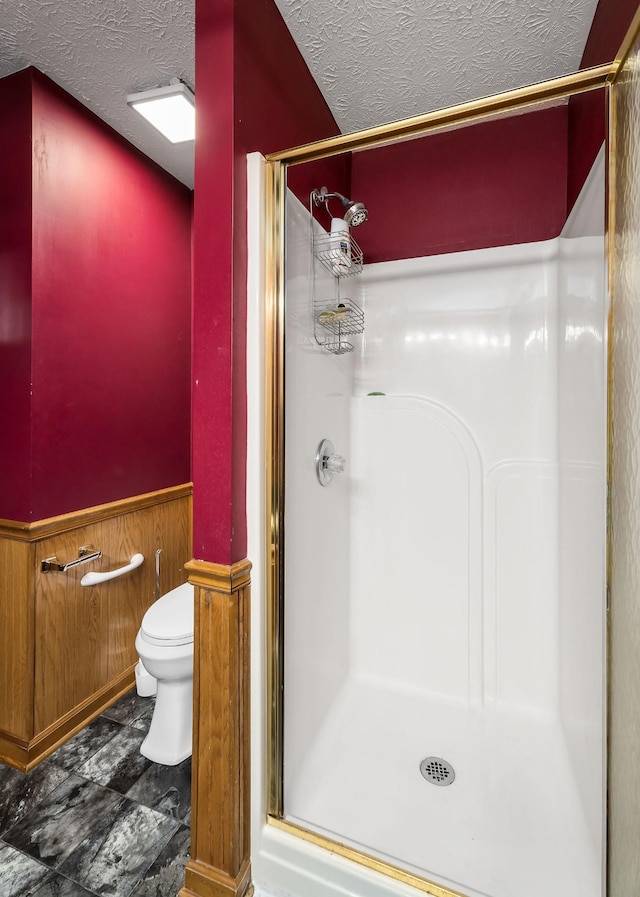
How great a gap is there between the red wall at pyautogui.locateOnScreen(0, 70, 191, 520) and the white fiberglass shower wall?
0.98 m

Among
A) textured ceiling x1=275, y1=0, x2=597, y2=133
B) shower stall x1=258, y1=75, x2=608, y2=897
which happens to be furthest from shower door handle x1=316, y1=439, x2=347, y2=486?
textured ceiling x1=275, y1=0, x2=597, y2=133

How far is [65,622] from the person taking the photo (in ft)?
5.82

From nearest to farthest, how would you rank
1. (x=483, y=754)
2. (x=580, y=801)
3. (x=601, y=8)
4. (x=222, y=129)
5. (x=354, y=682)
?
1. (x=222, y=129)
2. (x=601, y=8)
3. (x=580, y=801)
4. (x=483, y=754)
5. (x=354, y=682)

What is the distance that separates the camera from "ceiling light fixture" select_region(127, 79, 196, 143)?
1620 mm

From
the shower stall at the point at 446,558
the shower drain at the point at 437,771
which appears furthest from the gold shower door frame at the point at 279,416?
the shower drain at the point at 437,771

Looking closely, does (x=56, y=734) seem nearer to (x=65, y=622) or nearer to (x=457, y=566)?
(x=65, y=622)

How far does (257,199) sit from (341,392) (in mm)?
844

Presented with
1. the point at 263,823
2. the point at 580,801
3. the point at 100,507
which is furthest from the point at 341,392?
the point at 580,801

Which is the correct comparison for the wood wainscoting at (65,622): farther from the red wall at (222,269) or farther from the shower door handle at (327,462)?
the shower door handle at (327,462)

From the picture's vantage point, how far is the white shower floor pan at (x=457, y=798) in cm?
124

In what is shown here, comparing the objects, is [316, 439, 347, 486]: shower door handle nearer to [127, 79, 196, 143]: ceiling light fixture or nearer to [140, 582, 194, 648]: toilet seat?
[140, 582, 194, 648]: toilet seat

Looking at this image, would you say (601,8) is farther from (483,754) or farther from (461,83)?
(483,754)

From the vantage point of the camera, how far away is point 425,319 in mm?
1939

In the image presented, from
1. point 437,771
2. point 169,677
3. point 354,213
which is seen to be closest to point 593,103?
point 354,213
